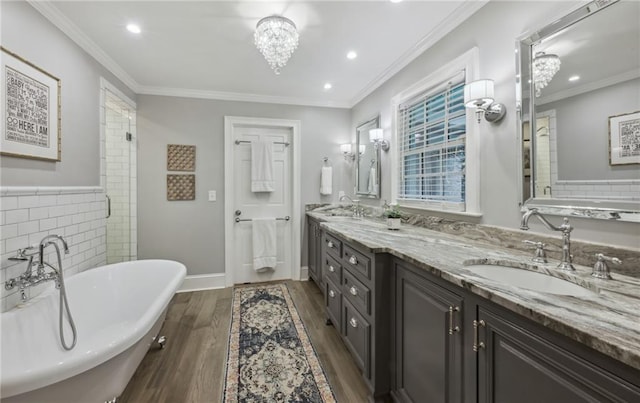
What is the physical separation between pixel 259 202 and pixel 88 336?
7.00ft

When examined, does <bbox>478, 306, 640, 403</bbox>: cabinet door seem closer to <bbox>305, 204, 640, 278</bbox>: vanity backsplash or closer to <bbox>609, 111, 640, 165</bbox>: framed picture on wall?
<bbox>305, 204, 640, 278</bbox>: vanity backsplash

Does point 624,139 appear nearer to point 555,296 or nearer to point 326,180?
point 555,296

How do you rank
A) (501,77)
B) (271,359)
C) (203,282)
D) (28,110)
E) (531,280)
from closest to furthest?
(531,280) < (501,77) < (28,110) < (271,359) < (203,282)

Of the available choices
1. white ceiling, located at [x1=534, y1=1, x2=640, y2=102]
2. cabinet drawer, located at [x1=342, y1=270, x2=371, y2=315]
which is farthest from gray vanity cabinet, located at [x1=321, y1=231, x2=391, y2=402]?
white ceiling, located at [x1=534, y1=1, x2=640, y2=102]

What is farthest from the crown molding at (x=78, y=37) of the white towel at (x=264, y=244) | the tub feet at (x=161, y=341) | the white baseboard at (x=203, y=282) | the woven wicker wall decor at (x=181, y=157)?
the tub feet at (x=161, y=341)

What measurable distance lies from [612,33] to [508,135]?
1.80 ft

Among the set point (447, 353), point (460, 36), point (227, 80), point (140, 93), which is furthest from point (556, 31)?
point (140, 93)

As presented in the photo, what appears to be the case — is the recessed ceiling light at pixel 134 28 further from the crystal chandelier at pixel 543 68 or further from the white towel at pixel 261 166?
the crystal chandelier at pixel 543 68

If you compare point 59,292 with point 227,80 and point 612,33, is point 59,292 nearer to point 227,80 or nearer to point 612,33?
point 227,80

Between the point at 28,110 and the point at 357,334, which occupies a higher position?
the point at 28,110

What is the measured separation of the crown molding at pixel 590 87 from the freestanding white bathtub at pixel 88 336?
2.35m

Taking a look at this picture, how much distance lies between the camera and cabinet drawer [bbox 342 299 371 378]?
5.28ft

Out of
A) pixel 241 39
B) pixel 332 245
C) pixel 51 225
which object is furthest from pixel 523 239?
pixel 51 225

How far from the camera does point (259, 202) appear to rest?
3590 millimetres
